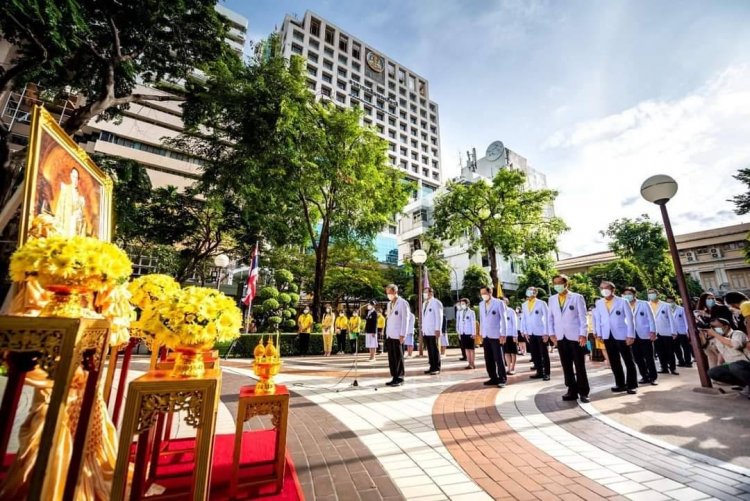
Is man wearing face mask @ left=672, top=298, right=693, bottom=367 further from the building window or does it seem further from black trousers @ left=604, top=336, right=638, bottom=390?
the building window

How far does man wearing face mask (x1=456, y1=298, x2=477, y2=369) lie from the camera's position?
948cm

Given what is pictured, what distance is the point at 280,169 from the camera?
8820 mm

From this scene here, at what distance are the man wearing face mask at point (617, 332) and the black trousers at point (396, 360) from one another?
13.4 feet

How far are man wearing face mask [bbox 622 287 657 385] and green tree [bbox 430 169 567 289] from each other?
14.4 m

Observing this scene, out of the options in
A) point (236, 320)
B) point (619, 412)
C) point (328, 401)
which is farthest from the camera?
point (328, 401)

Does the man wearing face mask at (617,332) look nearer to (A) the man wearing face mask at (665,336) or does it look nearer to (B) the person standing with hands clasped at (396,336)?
(A) the man wearing face mask at (665,336)

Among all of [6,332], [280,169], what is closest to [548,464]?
[6,332]

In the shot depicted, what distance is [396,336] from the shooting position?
272 inches

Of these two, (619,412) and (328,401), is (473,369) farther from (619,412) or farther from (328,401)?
(328,401)

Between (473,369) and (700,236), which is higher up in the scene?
(700,236)

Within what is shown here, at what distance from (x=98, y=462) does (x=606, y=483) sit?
13.4 feet

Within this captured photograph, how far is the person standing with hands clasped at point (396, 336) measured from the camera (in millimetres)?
6700

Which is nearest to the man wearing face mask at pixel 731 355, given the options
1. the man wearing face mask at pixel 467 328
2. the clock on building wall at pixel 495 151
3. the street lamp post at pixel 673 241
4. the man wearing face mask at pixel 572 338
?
the street lamp post at pixel 673 241

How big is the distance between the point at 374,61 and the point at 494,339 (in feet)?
214
